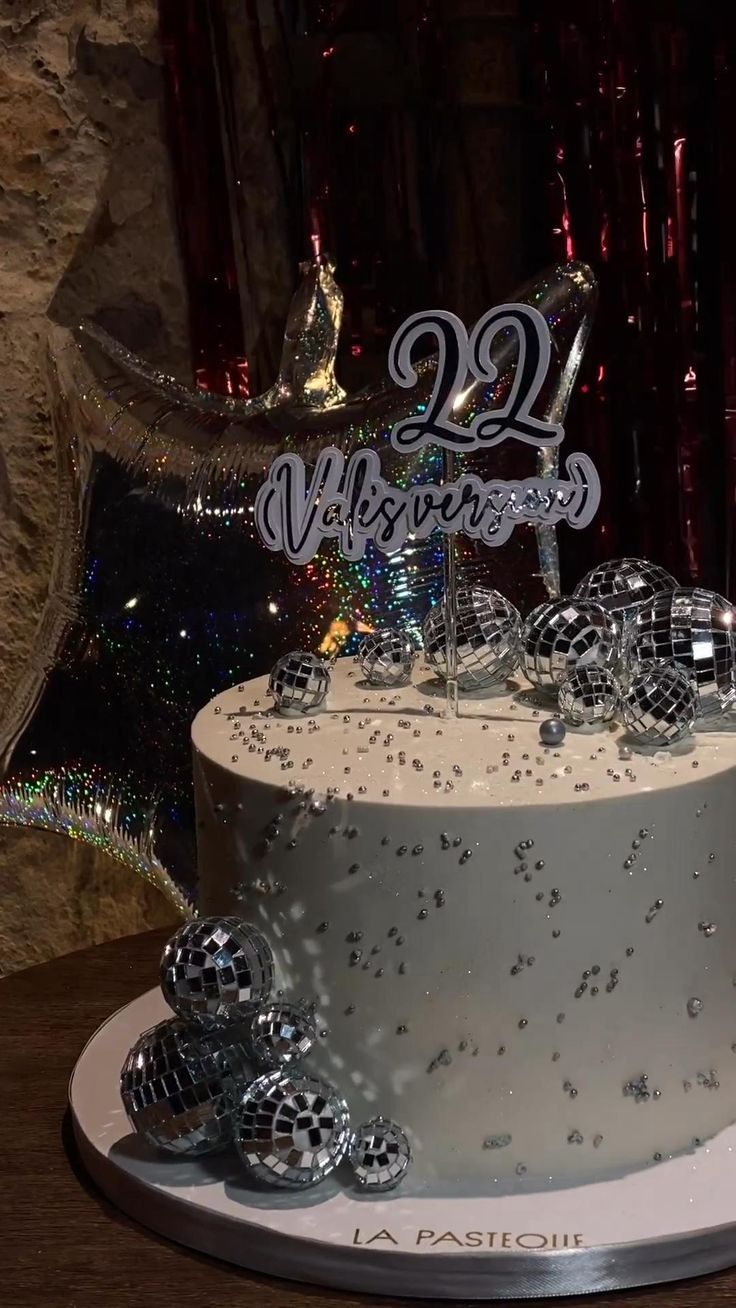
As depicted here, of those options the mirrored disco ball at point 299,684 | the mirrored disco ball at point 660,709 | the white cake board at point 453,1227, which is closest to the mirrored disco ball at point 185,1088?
the white cake board at point 453,1227

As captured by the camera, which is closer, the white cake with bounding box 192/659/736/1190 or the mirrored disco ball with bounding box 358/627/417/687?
the white cake with bounding box 192/659/736/1190

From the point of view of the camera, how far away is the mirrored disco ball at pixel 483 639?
1.48m

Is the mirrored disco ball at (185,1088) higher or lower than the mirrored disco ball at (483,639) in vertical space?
lower

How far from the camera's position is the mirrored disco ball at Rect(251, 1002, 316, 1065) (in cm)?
126

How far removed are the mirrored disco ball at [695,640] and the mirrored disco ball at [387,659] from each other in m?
0.22

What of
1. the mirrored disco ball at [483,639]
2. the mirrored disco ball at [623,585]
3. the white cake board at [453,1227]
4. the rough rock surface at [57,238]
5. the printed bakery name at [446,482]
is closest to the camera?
the white cake board at [453,1227]

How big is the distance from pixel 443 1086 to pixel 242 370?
3.69ft

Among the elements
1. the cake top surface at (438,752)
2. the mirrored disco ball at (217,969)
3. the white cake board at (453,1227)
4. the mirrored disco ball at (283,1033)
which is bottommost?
the white cake board at (453,1227)

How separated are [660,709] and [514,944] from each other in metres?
0.23

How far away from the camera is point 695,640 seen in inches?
56.2

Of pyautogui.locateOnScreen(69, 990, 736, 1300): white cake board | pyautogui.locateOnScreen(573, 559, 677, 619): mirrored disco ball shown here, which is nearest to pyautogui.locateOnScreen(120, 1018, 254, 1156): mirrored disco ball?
pyautogui.locateOnScreen(69, 990, 736, 1300): white cake board

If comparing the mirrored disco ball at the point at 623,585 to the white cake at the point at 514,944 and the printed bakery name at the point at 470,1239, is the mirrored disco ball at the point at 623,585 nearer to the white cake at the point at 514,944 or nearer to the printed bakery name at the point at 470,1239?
the white cake at the point at 514,944

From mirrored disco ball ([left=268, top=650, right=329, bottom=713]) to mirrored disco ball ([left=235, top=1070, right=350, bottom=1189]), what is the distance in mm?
352

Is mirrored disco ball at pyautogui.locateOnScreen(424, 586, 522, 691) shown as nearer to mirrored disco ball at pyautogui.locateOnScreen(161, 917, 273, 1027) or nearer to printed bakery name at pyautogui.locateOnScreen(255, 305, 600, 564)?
printed bakery name at pyautogui.locateOnScreen(255, 305, 600, 564)
